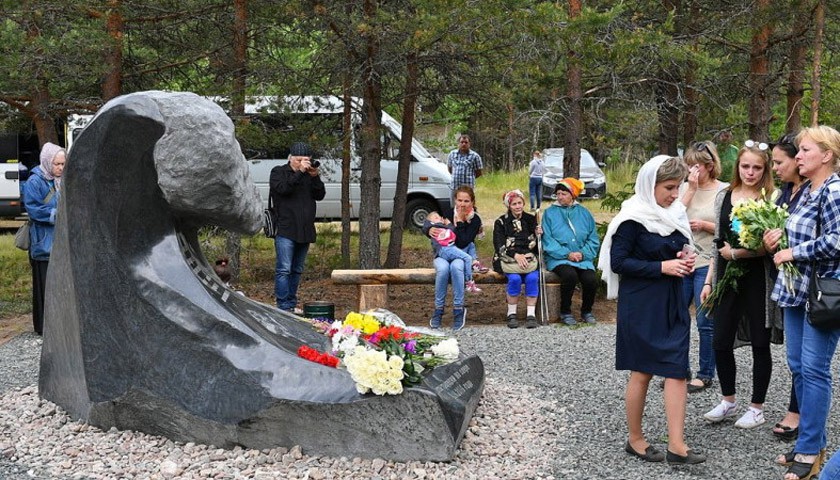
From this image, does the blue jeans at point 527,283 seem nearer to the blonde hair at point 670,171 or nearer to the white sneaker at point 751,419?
the white sneaker at point 751,419

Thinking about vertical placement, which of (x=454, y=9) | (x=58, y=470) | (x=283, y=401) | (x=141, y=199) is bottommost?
(x=58, y=470)

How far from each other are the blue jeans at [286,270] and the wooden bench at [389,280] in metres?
0.40

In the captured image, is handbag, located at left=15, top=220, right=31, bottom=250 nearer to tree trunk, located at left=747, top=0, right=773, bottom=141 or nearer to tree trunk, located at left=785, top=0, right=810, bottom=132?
tree trunk, located at left=747, top=0, right=773, bottom=141

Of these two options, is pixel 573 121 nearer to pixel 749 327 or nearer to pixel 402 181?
pixel 402 181

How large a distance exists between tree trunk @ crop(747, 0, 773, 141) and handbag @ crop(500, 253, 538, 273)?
13.9 ft

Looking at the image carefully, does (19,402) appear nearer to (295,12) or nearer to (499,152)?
(295,12)

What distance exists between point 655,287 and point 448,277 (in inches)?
178

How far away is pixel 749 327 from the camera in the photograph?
5.65 metres

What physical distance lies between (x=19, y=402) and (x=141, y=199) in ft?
5.45

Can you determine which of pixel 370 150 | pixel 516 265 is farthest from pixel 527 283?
pixel 370 150

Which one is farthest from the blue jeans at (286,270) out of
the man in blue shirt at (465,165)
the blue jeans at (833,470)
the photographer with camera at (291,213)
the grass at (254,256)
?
the blue jeans at (833,470)

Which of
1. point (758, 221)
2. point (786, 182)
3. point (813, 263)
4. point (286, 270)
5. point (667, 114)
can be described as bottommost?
point (286, 270)

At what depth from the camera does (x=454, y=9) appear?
9195mm

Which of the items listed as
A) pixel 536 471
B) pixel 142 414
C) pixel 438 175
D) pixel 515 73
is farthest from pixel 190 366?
pixel 438 175
